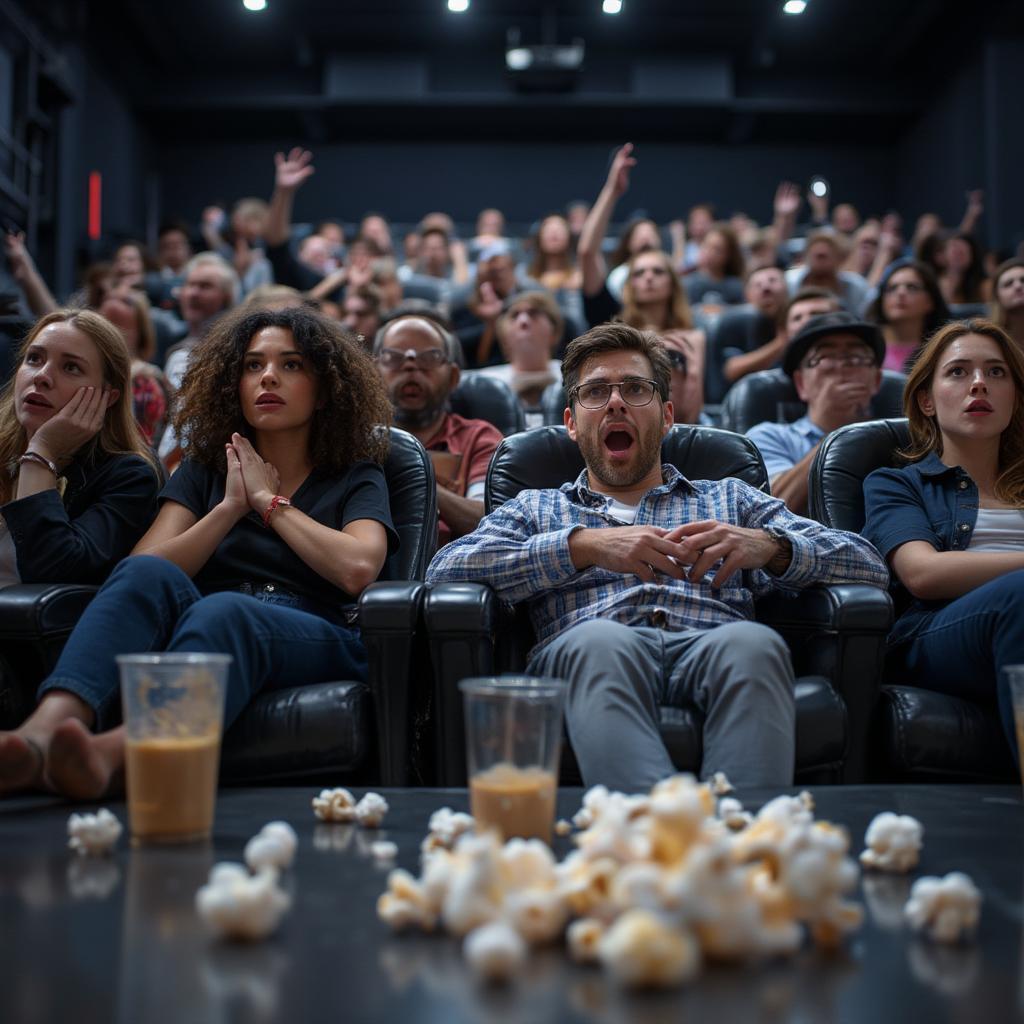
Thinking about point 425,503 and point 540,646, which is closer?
point 540,646

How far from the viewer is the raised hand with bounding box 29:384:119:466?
2021 millimetres

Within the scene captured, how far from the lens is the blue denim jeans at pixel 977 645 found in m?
1.69

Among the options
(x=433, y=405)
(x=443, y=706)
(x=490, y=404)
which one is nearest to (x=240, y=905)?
(x=443, y=706)

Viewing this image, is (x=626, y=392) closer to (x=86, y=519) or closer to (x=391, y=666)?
(x=391, y=666)

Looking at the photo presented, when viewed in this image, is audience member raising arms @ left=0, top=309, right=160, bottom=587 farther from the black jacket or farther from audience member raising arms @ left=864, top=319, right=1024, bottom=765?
audience member raising arms @ left=864, top=319, right=1024, bottom=765

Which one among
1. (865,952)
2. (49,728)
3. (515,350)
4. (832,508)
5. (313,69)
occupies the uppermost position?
(313,69)

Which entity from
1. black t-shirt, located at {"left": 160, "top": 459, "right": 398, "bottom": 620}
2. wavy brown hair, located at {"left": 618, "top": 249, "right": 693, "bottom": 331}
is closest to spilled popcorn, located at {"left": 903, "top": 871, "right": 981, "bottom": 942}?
black t-shirt, located at {"left": 160, "top": 459, "right": 398, "bottom": 620}

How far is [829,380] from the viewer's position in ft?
8.90

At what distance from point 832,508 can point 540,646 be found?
0.74 meters

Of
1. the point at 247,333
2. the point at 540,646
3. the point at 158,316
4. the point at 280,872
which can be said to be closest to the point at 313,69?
the point at 158,316

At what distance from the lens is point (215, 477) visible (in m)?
2.08

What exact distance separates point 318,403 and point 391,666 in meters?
0.66

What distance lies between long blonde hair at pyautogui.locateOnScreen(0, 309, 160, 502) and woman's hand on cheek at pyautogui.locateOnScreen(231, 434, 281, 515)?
0.25 meters

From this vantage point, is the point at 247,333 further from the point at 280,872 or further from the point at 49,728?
the point at 280,872
